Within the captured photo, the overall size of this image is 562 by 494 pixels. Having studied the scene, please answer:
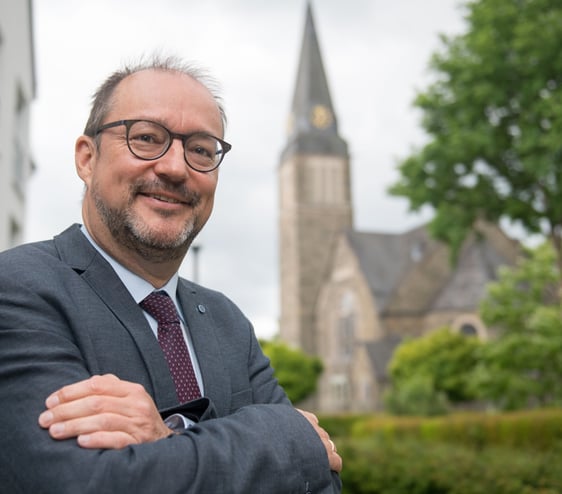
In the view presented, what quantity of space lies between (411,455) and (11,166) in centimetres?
814

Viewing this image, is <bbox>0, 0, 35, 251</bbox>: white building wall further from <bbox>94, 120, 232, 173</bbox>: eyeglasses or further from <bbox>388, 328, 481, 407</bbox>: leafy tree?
<bbox>388, 328, 481, 407</bbox>: leafy tree

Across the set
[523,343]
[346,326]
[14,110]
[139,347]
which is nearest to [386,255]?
[346,326]

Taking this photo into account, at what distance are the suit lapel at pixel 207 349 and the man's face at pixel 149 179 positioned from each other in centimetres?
24

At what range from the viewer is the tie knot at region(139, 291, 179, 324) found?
2.04m

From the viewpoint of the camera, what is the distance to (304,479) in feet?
5.62

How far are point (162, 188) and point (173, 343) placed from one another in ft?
1.46

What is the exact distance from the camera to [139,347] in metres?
1.88

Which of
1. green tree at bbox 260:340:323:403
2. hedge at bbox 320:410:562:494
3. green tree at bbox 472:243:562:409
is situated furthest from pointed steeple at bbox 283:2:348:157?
hedge at bbox 320:410:562:494

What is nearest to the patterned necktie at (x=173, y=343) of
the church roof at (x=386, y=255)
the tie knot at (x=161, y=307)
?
the tie knot at (x=161, y=307)

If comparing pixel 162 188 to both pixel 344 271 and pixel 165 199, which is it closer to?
pixel 165 199

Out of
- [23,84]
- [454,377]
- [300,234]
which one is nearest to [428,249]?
[300,234]

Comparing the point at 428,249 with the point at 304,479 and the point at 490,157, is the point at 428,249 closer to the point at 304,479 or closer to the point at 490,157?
the point at 490,157

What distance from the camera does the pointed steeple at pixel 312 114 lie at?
62.5 metres

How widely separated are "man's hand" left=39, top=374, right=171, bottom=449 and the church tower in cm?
5562
